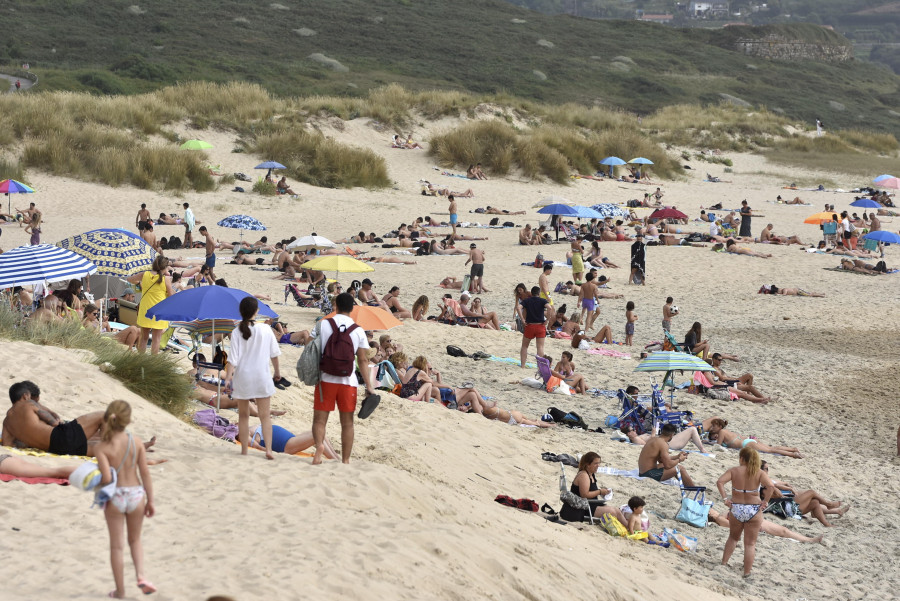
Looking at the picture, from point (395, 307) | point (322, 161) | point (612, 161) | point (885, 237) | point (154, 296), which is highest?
point (612, 161)

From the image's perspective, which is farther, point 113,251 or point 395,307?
point 395,307

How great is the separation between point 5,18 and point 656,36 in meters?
53.7

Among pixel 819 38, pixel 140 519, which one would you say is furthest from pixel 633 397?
pixel 819 38

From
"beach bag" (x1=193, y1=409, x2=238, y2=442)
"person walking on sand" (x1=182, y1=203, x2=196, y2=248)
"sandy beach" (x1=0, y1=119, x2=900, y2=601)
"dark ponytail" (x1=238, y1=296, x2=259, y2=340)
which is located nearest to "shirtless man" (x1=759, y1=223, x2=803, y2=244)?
"sandy beach" (x1=0, y1=119, x2=900, y2=601)

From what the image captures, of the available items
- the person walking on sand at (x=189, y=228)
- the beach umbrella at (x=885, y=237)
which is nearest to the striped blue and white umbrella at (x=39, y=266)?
the person walking on sand at (x=189, y=228)

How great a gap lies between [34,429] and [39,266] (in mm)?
3176

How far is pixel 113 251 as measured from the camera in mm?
11320

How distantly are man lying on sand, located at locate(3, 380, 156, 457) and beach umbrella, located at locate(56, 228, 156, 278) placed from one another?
418 centimetres

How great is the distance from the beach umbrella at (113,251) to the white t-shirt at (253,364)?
456 centimetres

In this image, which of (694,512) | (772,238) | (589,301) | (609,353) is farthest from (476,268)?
(772,238)

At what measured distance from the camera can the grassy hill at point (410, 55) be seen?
52531 millimetres

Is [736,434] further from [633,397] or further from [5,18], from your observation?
[5,18]

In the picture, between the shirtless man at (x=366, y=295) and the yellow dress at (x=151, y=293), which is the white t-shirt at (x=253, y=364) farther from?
the shirtless man at (x=366, y=295)

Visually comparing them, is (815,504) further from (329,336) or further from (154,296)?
(154,296)
